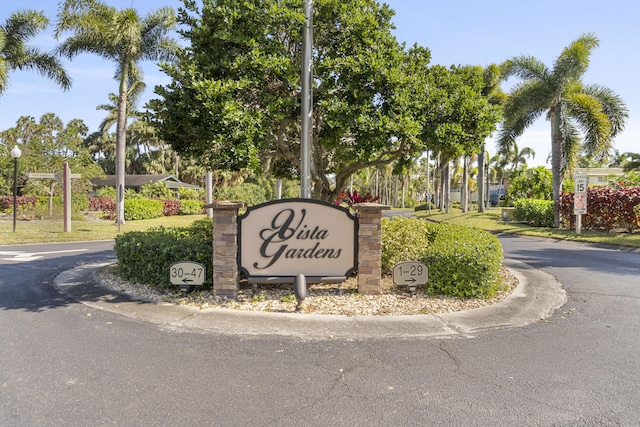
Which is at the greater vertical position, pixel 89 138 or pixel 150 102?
pixel 89 138

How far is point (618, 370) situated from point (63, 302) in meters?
7.14

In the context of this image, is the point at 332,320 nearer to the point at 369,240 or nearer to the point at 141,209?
the point at 369,240

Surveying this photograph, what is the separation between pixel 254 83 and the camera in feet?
21.5

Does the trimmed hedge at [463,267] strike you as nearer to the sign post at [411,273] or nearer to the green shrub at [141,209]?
the sign post at [411,273]

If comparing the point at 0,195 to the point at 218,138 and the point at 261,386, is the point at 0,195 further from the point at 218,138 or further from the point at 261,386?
the point at 261,386

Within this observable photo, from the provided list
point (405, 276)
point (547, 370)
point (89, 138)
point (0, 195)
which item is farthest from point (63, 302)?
point (89, 138)

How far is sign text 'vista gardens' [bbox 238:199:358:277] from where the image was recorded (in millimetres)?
6027

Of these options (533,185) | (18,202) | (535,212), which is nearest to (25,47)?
(18,202)

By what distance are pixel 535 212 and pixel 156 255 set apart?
21261mm

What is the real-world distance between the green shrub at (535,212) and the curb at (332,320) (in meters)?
16.9

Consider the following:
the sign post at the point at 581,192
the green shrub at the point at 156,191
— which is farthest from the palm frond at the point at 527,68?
the green shrub at the point at 156,191

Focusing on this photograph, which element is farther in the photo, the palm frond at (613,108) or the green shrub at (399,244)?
the palm frond at (613,108)

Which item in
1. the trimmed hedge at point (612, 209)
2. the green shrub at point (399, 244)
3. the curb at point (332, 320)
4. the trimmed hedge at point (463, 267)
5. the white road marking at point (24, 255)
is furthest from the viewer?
the trimmed hedge at point (612, 209)

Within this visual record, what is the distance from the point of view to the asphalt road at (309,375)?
2.92 meters
